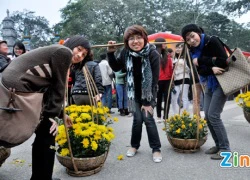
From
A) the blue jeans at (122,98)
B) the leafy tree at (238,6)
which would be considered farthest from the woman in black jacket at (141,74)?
the leafy tree at (238,6)

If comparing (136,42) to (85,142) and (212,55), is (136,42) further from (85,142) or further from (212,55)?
(85,142)

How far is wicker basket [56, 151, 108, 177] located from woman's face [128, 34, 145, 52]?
1.34m

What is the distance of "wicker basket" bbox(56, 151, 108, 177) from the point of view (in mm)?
2789

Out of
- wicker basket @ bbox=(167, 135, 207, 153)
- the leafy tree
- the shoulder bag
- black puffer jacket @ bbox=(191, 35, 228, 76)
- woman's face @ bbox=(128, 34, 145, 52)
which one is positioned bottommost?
wicker basket @ bbox=(167, 135, 207, 153)

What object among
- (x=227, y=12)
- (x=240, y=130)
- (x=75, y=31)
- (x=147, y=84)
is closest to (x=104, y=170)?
(x=147, y=84)

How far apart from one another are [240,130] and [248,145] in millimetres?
1110

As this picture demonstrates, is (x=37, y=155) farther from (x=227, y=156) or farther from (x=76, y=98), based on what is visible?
(x=227, y=156)

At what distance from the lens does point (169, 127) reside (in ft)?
12.2

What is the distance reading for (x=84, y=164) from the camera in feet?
9.19

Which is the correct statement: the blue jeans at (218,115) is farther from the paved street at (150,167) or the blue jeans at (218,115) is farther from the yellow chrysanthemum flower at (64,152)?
the yellow chrysanthemum flower at (64,152)

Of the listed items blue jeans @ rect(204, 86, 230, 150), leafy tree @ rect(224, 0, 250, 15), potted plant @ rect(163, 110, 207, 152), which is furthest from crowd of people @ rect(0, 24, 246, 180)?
leafy tree @ rect(224, 0, 250, 15)

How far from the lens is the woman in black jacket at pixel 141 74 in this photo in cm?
321

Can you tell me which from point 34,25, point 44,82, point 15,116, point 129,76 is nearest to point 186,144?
point 129,76

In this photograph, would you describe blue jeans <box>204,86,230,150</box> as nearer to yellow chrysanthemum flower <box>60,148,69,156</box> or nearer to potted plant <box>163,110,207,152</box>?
potted plant <box>163,110,207,152</box>
